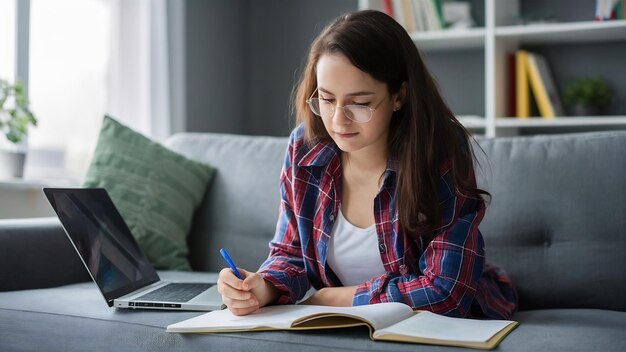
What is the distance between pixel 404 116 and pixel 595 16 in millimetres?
2256

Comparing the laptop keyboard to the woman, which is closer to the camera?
the woman

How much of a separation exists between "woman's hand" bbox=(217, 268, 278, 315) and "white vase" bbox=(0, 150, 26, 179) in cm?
152

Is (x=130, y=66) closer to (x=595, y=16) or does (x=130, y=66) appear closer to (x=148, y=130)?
(x=148, y=130)

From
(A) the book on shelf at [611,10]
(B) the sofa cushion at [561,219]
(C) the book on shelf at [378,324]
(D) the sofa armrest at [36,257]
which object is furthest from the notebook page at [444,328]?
(A) the book on shelf at [611,10]

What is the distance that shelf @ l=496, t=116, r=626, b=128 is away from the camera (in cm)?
326

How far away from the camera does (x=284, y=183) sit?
1.82 metres

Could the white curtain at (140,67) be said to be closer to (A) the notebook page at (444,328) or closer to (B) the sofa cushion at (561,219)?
(B) the sofa cushion at (561,219)

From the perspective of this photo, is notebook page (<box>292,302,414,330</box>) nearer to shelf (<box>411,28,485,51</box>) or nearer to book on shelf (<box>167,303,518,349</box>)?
book on shelf (<box>167,303,518,349</box>)

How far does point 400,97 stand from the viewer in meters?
1.63

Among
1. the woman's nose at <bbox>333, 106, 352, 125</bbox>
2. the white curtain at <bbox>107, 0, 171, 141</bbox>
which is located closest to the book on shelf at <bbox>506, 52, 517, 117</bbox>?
the white curtain at <bbox>107, 0, 171, 141</bbox>

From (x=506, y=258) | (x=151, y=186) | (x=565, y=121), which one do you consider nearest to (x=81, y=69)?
(x=151, y=186)

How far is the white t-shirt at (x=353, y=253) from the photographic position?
66.4 inches

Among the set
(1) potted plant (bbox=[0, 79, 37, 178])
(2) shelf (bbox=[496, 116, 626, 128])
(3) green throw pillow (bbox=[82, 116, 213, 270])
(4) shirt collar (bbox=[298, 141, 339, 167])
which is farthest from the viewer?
(2) shelf (bbox=[496, 116, 626, 128])

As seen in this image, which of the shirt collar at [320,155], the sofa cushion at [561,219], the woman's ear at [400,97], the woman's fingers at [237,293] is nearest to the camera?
the woman's fingers at [237,293]
